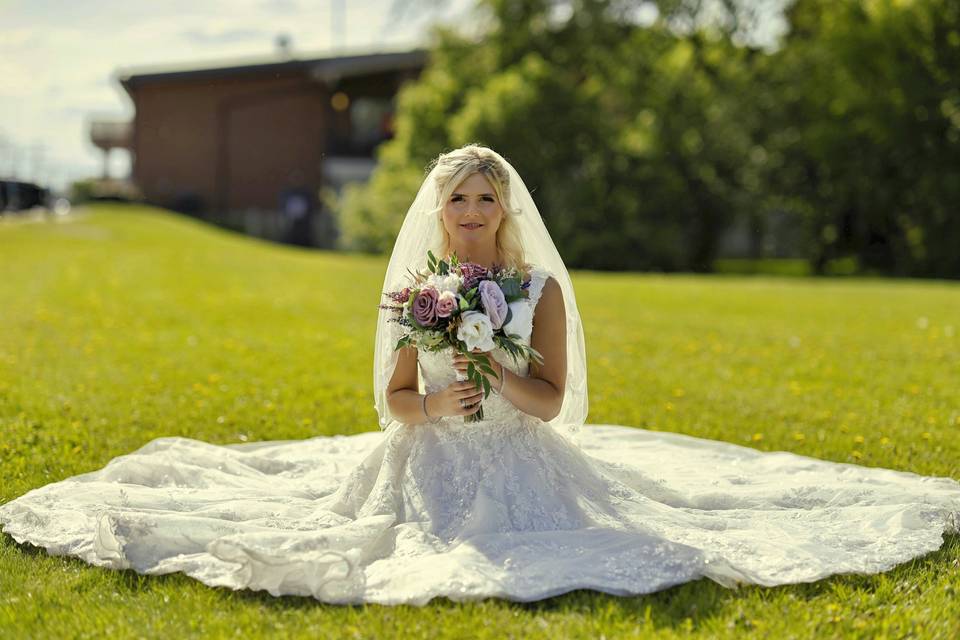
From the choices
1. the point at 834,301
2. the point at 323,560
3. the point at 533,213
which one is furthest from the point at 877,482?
the point at 834,301

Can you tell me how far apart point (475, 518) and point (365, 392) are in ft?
14.2

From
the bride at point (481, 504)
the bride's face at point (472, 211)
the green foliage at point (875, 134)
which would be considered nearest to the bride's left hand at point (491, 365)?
the bride at point (481, 504)

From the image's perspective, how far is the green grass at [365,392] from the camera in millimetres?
3816

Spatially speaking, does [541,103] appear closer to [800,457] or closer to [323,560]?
[800,457]

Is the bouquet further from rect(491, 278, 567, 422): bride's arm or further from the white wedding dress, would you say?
the white wedding dress

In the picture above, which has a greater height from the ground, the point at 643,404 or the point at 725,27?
the point at 725,27

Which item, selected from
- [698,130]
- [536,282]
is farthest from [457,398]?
[698,130]

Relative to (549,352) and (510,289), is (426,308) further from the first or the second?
(549,352)

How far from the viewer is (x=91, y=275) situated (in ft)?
60.6

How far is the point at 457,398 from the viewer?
462 centimetres

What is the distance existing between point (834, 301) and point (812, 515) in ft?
40.6

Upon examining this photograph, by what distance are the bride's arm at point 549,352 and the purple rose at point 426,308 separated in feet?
2.27

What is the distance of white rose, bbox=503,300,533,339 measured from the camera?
449cm

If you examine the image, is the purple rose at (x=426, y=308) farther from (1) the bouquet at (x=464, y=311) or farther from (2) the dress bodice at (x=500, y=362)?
(2) the dress bodice at (x=500, y=362)
